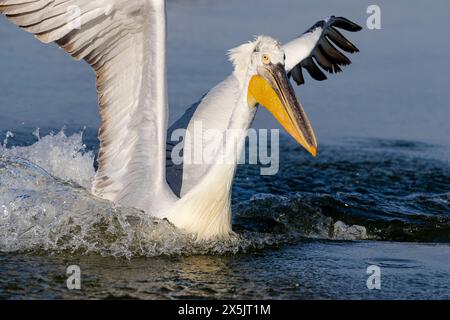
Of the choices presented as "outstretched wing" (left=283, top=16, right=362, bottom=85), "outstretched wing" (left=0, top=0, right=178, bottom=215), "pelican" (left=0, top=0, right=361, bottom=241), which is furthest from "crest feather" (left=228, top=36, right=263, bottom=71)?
"outstretched wing" (left=283, top=16, right=362, bottom=85)

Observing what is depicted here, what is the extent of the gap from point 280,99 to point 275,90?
0.06m

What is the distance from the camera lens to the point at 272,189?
7547 mm

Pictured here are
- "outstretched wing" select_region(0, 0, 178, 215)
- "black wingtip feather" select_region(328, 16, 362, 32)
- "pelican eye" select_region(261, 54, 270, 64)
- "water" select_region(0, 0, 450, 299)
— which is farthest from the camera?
"black wingtip feather" select_region(328, 16, 362, 32)

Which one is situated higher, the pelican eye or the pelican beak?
the pelican eye

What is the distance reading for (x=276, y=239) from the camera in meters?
5.46

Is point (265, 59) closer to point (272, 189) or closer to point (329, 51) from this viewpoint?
point (329, 51)

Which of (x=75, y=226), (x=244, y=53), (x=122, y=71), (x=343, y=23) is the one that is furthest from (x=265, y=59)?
(x=343, y=23)

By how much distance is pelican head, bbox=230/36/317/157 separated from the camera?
16.1 ft

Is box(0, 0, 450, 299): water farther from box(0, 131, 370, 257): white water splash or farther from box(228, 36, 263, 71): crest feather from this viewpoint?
box(228, 36, 263, 71): crest feather

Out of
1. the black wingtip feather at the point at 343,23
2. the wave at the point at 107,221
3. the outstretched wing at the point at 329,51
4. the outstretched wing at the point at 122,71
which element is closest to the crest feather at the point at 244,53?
the outstretched wing at the point at 122,71
